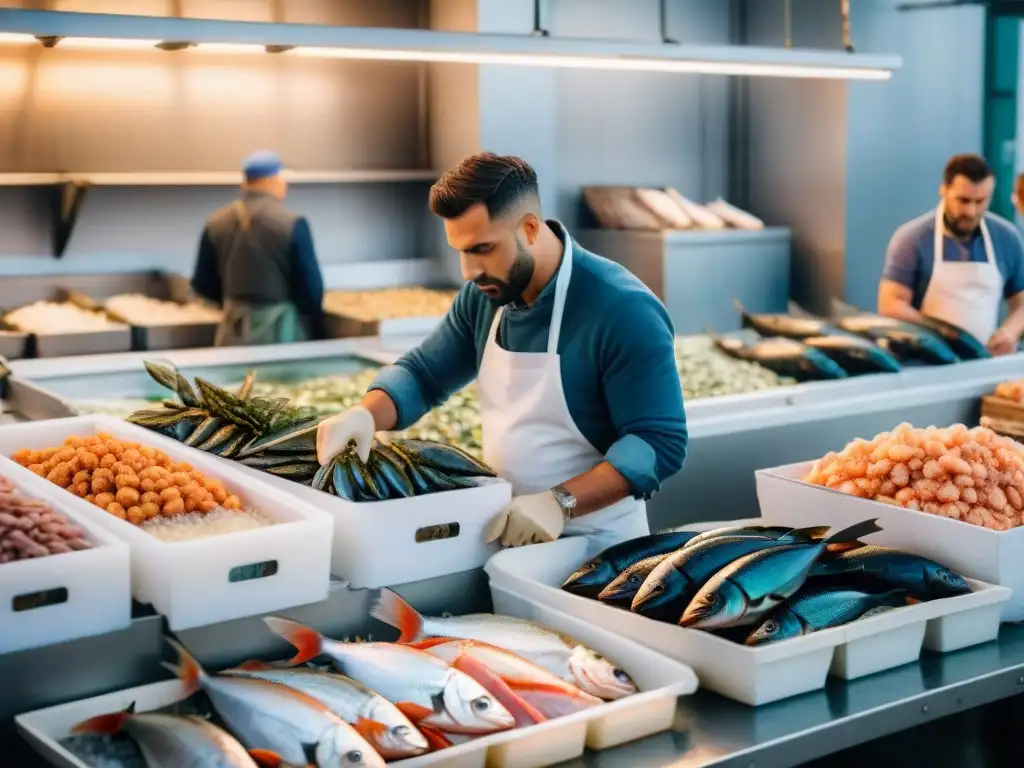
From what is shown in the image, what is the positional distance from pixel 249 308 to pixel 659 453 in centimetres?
369

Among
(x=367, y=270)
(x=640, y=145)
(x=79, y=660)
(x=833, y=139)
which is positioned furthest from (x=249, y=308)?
(x=79, y=660)

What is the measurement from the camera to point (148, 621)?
6.73 ft

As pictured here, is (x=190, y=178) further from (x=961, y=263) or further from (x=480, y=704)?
(x=480, y=704)

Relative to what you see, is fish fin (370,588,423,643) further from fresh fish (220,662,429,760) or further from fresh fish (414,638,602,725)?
fresh fish (220,662,429,760)

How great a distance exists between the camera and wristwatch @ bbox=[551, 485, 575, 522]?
8.36ft

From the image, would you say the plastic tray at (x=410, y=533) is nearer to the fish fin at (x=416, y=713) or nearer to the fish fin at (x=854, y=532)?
the fish fin at (x=416, y=713)

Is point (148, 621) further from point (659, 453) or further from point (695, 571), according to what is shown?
point (659, 453)

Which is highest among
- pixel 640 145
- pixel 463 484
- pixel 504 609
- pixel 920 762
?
pixel 640 145

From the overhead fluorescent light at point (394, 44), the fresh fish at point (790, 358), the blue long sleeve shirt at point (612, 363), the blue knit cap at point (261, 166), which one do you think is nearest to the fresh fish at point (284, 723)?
the blue long sleeve shirt at point (612, 363)

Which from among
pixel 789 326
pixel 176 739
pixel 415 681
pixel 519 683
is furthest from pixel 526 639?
pixel 789 326

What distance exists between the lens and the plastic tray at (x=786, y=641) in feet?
6.61

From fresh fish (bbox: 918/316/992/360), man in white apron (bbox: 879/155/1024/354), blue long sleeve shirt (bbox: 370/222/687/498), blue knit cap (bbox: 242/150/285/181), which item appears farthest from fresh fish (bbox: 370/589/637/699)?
blue knit cap (bbox: 242/150/285/181)

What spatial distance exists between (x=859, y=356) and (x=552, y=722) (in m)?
2.89

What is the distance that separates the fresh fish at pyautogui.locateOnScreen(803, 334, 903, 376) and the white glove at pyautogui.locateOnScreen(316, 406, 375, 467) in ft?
7.67
